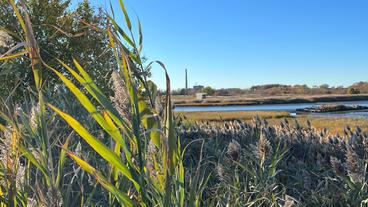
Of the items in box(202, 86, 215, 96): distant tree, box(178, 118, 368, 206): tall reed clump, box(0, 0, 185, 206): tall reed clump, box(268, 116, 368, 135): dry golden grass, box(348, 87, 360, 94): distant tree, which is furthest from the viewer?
box(202, 86, 215, 96): distant tree

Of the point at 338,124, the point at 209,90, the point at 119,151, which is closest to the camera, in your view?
the point at 119,151

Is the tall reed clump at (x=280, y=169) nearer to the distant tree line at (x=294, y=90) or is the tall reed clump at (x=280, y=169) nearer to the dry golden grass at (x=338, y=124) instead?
the dry golden grass at (x=338, y=124)

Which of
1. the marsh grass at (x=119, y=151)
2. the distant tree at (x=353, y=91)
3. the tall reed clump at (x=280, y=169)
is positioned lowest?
the distant tree at (x=353, y=91)

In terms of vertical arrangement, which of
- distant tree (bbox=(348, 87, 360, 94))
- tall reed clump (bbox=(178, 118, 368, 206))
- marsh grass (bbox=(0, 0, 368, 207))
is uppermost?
marsh grass (bbox=(0, 0, 368, 207))

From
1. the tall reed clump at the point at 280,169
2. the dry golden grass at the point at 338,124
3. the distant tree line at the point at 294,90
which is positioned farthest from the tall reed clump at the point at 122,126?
the distant tree line at the point at 294,90

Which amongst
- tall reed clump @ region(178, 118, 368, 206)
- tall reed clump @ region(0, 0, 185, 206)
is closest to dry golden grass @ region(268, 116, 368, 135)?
tall reed clump @ region(178, 118, 368, 206)

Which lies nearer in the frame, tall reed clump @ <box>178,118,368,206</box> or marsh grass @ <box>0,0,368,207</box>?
marsh grass @ <box>0,0,368,207</box>

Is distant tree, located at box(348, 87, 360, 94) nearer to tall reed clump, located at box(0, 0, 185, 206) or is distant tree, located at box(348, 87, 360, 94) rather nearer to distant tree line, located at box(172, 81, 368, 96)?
distant tree line, located at box(172, 81, 368, 96)

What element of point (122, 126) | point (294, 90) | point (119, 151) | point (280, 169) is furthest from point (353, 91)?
point (122, 126)

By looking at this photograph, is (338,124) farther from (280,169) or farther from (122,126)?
(122,126)

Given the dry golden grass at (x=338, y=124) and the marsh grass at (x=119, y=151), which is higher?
the marsh grass at (x=119, y=151)

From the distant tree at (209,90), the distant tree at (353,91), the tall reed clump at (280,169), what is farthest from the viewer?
the distant tree at (209,90)

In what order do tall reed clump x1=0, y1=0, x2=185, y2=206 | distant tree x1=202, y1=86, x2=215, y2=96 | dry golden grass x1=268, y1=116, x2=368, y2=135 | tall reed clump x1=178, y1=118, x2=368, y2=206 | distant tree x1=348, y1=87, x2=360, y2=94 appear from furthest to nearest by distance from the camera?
1. distant tree x1=202, y1=86, x2=215, y2=96
2. distant tree x1=348, y1=87, x2=360, y2=94
3. dry golden grass x1=268, y1=116, x2=368, y2=135
4. tall reed clump x1=178, y1=118, x2=368, y2=206
5. tall reed clump x1=0, y1=0, x2=185, y2=206

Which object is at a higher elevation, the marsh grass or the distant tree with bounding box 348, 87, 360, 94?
the marsh grass
